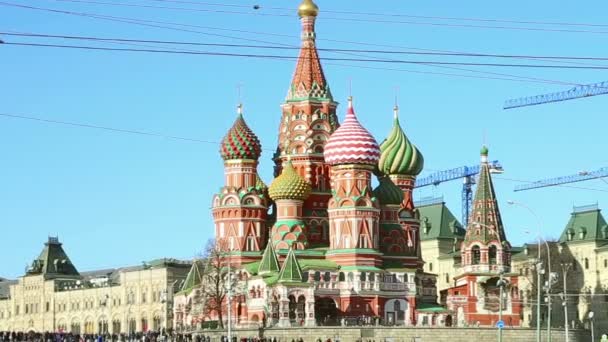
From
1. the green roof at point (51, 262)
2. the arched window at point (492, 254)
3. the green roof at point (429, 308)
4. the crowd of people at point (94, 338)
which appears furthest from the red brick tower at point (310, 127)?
the green roof at point (51, 262)

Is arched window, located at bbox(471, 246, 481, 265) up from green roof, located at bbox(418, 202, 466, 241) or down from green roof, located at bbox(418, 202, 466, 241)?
down

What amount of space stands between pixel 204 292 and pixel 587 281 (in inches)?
1393

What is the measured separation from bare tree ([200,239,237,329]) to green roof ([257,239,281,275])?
7.64 ft

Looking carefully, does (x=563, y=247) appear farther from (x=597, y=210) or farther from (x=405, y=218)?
(x=405, y=218)

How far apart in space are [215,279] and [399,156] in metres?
19.0

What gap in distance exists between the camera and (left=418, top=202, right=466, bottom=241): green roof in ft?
414

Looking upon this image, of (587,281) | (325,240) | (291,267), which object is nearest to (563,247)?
(587,281)

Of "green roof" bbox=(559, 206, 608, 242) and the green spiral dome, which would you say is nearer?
the green spiral dome

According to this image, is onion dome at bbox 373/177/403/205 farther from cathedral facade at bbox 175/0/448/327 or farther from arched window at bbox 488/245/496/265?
arched window at bbox 488/245/496/265

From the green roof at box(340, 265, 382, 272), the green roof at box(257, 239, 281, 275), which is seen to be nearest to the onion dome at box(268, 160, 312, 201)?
the green roof at box(257, 239, 281, 275)

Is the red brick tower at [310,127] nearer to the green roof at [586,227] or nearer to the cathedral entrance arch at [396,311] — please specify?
the cathedral entrance arch at [396,311]

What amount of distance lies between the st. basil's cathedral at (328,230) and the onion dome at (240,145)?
94 millimetres

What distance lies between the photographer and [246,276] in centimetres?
9650

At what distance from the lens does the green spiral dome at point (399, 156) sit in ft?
345
